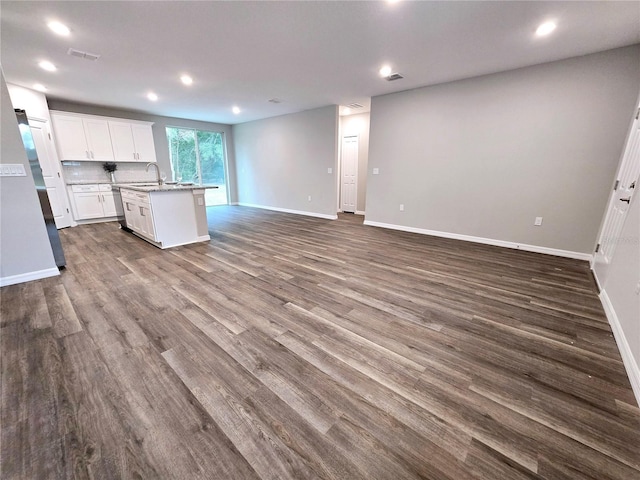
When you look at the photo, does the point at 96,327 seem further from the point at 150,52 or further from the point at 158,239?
the point at 150,52

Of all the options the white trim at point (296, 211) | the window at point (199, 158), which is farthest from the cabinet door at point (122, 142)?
the white trim at point (296, 211)

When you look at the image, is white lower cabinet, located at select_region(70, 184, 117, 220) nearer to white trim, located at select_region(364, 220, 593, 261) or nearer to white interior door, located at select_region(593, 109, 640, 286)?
white trim, located at select_region(364, 220, 593, 261)

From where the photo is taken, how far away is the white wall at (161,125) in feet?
19.0

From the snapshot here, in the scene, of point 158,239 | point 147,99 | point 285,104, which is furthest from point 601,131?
point 147,99

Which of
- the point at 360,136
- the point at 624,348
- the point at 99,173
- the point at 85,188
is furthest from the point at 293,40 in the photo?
the point at 99,173

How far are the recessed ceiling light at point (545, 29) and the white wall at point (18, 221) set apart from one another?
5.36 meters

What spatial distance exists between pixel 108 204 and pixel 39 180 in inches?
145

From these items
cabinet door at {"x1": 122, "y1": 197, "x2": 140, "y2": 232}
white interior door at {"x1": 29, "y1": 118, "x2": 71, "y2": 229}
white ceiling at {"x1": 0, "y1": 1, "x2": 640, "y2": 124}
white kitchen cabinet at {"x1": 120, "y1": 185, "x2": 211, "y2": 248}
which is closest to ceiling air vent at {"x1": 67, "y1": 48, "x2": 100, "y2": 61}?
white ceiling at {"x1": 0, "y1": 1, "x2": 640, "y2": 124}

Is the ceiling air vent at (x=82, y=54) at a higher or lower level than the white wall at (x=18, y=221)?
higher

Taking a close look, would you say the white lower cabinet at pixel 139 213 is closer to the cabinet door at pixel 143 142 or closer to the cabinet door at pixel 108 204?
the cabinet door at pixel 108 204

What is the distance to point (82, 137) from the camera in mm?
5590

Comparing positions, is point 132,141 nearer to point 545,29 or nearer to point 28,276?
point 28,276

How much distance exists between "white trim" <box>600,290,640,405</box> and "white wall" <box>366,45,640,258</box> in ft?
5.91

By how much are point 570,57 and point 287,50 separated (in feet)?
12.0
